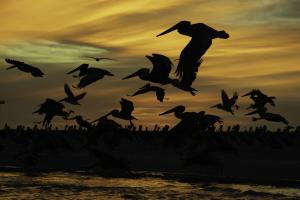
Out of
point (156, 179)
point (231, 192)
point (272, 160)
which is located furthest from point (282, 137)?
point (231, 192)

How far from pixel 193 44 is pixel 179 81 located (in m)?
1.07

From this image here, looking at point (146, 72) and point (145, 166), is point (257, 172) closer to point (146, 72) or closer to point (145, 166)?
point (145, 166)

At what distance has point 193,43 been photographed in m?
13.6

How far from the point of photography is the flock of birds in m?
13.8

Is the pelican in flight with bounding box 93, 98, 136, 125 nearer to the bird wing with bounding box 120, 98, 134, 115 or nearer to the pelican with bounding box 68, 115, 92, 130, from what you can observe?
the bird wing with bounding box 120, 98, 134, 115

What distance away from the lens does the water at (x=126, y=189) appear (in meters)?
22.8

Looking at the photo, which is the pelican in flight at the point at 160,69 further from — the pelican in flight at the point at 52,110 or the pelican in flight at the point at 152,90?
the pelican in flight at the point at 52,110

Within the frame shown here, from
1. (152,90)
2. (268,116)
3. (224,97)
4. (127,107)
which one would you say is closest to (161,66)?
(152,90)

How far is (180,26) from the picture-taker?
14.8 m

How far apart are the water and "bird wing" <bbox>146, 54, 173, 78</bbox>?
621cm

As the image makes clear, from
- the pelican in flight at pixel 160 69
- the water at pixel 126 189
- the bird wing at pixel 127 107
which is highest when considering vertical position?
the pelican in flight at pixel 160 69

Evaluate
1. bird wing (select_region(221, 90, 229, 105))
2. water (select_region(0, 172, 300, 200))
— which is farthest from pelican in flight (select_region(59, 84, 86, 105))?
bird wing (select_region(221, 90, 229, 105))

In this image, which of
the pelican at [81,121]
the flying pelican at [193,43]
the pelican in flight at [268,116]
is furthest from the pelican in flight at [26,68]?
the pelican in flight at [268,116]

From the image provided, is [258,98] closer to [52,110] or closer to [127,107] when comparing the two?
[127,107]
